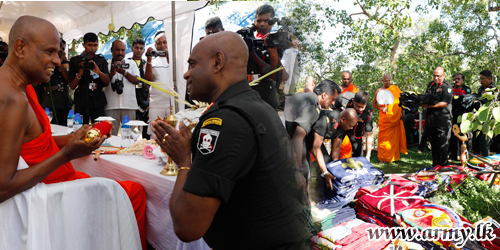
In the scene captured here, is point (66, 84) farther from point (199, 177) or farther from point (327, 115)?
point (199, 177)

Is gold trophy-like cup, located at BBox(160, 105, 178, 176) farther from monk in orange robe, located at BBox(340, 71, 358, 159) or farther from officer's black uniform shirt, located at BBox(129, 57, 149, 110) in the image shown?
officer's black uniform shirt, located at BBox(129, 57, 149, 110)

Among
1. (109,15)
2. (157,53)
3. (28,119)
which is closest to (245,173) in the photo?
(28,119)

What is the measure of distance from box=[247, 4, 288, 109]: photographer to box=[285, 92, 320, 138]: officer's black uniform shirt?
0.19 m

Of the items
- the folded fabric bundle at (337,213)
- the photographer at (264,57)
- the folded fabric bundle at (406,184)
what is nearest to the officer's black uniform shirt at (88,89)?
the photographer at (264,57)

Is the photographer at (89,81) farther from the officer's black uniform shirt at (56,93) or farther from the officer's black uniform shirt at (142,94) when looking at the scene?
the officer's black uniform shirt at (142,94)

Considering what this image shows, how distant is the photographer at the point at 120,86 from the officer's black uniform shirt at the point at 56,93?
0.60 meters

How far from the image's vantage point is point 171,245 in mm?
1565

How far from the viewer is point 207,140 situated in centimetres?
64

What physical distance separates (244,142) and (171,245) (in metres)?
1.15

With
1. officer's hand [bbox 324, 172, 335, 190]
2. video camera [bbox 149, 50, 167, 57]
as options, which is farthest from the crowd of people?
video camera [bbox 149, 50, 167, 57]

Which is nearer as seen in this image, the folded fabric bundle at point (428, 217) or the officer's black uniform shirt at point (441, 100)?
the folded fabric bundle at point (428, 217)

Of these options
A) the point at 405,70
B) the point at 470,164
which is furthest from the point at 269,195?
the point at 405,70

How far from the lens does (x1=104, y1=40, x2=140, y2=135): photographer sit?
3.75 meters

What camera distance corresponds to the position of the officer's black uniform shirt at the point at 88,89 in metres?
3.76
